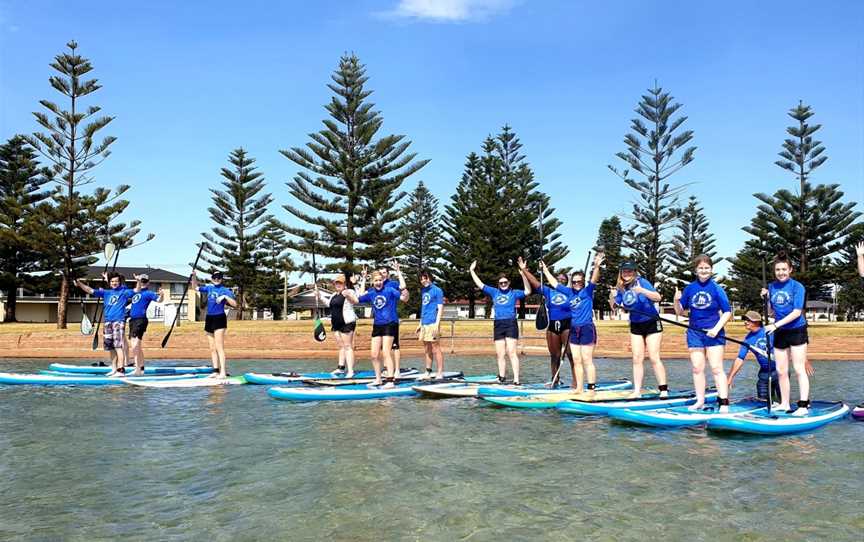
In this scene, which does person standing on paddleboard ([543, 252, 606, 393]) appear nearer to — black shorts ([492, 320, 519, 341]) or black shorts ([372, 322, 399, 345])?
black shorts ([492, 320, 519, 341])

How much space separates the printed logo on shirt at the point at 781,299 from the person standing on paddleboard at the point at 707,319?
50 cm

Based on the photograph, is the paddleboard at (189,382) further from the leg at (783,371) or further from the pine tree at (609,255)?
the pine tree at (609,255)

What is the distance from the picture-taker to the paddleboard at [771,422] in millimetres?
7152

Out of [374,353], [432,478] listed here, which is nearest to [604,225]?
[374,353]

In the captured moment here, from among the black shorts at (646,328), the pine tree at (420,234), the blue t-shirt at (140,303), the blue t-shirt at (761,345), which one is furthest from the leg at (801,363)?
the pine tree at (420,234)

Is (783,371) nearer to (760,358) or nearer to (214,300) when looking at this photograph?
(760,358)

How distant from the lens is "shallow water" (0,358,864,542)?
14.4 ft

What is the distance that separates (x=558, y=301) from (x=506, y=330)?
1.06 m

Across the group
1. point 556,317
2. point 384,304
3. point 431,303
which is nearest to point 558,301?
point 556,317

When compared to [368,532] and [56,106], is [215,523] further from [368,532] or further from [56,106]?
[56,106]

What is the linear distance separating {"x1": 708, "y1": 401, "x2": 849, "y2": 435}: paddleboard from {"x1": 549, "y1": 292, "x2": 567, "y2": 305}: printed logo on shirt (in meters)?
2.98

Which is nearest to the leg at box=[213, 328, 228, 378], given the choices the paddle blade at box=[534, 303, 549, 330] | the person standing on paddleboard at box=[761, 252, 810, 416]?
the paddle blade at box=[534, 303, 549, 330]

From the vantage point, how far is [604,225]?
73.7m

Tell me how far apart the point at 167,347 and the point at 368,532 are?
1956cm
